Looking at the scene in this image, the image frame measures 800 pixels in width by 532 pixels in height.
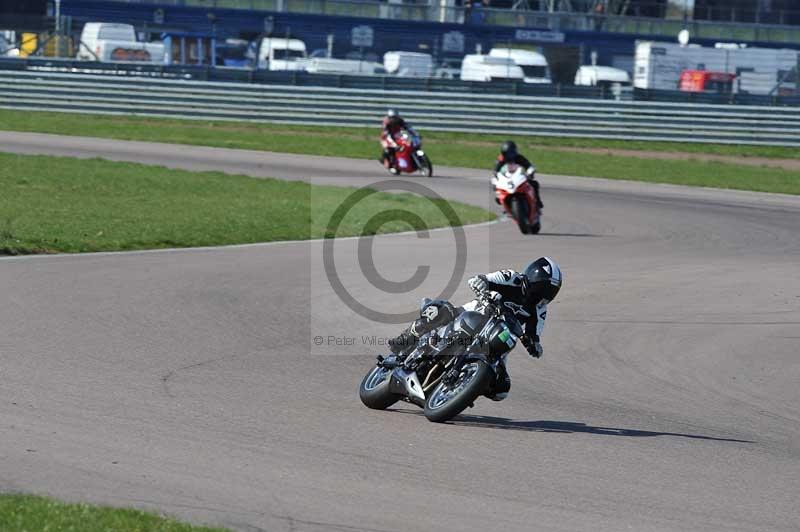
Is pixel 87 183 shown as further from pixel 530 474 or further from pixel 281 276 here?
pixel 530 474

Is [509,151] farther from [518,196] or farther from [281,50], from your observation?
[281,50]

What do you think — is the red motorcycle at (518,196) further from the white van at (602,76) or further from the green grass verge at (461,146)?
the white van at (602,76)

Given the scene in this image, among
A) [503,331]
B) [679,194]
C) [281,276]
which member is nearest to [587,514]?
[503,331]

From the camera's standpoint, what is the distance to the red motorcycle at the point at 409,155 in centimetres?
2648

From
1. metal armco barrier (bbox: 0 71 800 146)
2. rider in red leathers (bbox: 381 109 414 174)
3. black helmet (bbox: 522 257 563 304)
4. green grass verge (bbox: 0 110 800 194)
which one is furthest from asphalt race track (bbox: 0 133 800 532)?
metal armco barrier (bbox: 0 71 800 146)

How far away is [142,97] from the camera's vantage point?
35.4 meters

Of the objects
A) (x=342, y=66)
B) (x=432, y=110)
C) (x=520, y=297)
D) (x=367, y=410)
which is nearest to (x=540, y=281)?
(x=520, y=297)

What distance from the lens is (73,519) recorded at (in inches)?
212

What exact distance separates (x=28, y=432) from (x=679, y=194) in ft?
70.4

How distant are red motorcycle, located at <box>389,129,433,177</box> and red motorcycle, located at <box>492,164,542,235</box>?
7580 mm

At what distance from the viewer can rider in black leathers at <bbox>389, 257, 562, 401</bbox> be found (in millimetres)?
7770

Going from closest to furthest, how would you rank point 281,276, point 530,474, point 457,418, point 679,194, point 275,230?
1. point 530,474
2. point 457,418
3. point 281,276
4. point 275,230
5. point 679,194

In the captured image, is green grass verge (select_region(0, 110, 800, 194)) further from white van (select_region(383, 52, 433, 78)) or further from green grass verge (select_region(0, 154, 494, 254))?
white van (select_region(383, 52, 433, 78))

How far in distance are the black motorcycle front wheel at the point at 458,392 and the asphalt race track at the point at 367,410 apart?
0.42 feet
